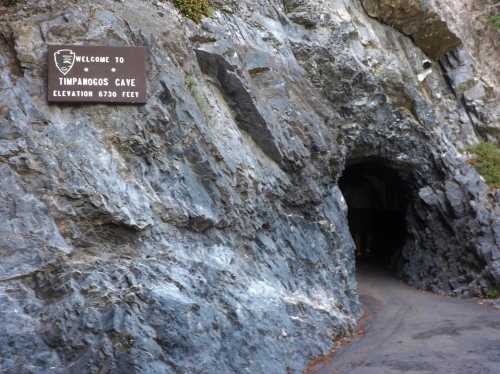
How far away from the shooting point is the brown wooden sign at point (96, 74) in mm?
8117

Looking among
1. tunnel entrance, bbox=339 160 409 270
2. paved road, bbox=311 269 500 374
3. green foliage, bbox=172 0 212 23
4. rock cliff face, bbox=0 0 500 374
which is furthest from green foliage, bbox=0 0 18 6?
tunnel entrance, bbox=339 160 409 270

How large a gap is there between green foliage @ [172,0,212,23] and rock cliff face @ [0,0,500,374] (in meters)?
0.16

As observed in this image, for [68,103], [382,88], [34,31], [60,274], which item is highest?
[382,88]

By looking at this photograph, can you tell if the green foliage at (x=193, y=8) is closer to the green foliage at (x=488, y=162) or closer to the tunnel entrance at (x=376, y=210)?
the tunnel entrance at (x=376, y=210)

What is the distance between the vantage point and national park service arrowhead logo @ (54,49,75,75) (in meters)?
8.20

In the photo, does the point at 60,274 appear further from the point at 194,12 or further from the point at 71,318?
the point at 194,12

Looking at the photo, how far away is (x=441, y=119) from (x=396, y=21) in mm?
3656

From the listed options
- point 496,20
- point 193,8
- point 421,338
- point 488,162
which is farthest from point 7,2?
point 496,20

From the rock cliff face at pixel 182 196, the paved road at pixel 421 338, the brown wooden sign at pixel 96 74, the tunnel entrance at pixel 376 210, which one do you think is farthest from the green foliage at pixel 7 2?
the tunnel entrance at pixel 376 210

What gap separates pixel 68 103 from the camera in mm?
8180

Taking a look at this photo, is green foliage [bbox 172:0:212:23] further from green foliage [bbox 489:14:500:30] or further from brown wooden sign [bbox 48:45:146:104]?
green foliage [bbox 489:14:500:30]

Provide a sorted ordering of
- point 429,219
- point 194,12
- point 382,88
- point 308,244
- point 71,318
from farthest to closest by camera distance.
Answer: point 429,219 → point 382,88 → point 308,244 → point 194,12 → point 71,318

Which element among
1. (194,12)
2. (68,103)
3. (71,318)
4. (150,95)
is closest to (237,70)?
(194,12)

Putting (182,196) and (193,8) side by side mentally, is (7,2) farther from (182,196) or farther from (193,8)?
(182,196)
